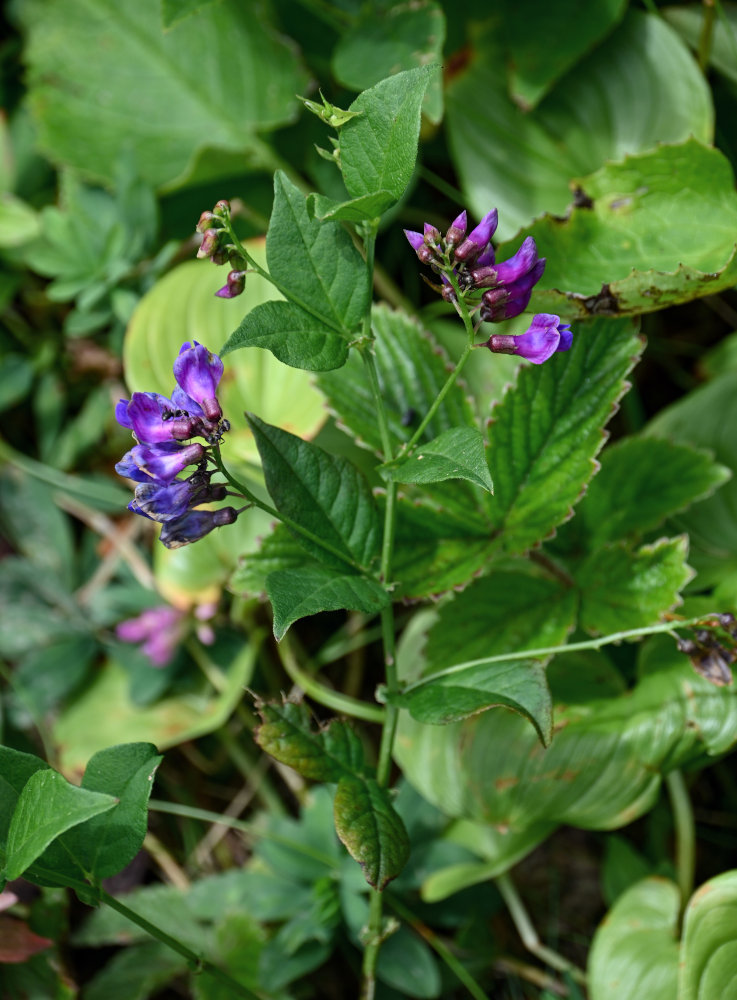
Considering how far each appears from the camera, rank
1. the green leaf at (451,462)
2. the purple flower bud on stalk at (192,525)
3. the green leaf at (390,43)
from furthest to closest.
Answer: the green leaf at (390,43), the purple flower bud on stalk at (192,525), the green leaf at (451,462)

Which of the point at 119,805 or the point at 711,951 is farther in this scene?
the point at 711,951

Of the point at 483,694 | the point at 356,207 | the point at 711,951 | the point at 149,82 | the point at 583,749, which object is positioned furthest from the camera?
the point at 149,82

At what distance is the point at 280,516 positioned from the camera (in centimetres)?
83

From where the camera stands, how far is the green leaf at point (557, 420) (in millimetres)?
1039

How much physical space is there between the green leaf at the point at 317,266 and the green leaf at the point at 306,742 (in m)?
0.40

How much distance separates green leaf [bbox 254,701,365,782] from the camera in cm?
88

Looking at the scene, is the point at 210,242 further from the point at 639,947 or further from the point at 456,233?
the point at 639,947

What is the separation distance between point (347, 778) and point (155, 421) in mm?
422

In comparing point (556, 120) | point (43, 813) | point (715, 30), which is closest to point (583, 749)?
point (43, 813)

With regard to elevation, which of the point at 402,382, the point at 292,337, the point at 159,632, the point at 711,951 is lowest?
the point at 159,632

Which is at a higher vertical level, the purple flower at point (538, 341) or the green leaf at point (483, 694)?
the purple flower at point (538, 341)

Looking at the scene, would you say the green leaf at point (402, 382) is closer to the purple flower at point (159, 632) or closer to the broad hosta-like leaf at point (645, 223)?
the broad hosta-like leaf at point (645, 223)

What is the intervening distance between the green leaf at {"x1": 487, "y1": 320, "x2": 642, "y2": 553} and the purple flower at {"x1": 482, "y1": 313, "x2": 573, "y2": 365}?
0.25 m

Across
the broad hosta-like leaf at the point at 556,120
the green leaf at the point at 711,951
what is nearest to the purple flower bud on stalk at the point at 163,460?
the green leaf at the point at 711,951
